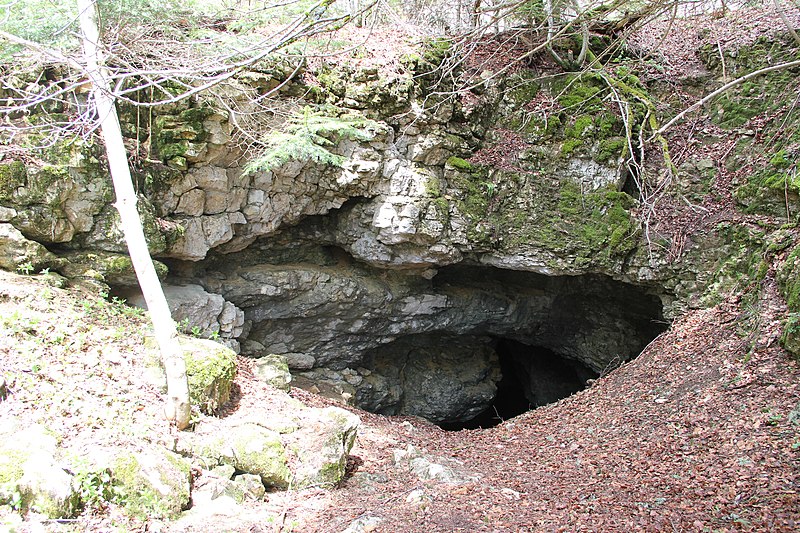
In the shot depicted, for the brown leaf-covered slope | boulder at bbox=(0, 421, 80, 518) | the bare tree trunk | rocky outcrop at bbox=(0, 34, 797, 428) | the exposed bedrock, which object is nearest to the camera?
boulder at bbox=(0, 421, 80, 518)

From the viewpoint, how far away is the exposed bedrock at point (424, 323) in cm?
1023

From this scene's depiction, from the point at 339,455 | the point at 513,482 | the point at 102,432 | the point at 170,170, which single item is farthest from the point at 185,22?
the point at 513,482

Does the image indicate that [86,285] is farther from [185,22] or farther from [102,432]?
[185,22]

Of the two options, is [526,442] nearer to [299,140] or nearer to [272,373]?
[272,373]

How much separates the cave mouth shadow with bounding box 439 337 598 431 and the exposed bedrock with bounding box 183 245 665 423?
2.6 inches

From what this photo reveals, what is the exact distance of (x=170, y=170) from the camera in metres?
7.46

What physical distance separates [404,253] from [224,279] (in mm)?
3572

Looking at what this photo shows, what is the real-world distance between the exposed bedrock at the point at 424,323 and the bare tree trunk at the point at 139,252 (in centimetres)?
433

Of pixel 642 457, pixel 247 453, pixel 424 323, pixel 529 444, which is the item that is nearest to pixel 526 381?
pixel 424 323

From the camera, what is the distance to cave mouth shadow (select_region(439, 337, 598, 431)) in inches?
548

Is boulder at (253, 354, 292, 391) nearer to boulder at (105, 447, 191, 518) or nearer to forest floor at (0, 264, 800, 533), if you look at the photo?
forest floor at (0, 264, 800, 533)

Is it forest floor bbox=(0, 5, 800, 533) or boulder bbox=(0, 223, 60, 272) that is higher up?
boulder bbox=(0, 223, 60, 272)

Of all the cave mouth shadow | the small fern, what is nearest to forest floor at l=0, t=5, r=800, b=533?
the small fern

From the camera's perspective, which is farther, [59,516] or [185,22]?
[185,22]
